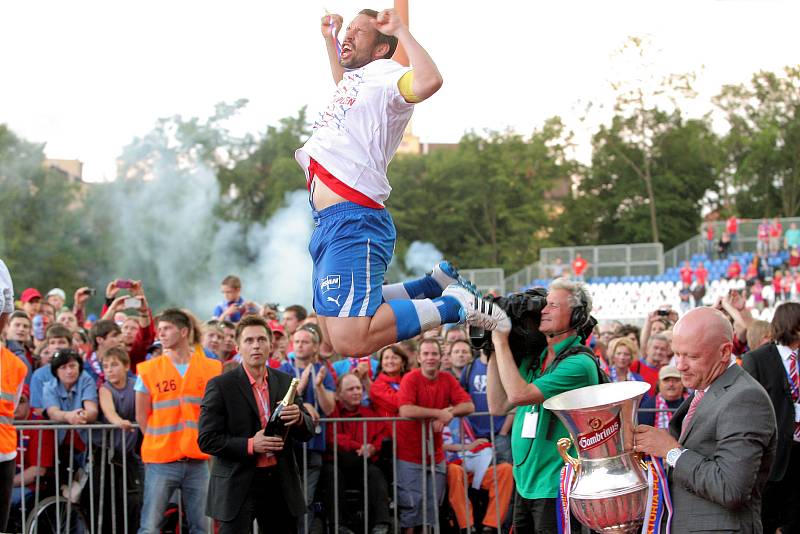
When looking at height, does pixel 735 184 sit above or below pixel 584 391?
above

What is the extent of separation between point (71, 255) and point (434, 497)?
22.2 meters

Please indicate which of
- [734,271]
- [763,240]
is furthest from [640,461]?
[763,240]

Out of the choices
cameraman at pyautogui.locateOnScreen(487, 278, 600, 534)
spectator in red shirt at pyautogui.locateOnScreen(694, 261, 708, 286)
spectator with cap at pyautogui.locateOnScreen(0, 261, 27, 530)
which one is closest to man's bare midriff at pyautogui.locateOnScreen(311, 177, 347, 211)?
cameraman at pyautogui.locateOnScreen(487, 278, 600, 534)

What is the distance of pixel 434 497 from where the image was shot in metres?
7.47

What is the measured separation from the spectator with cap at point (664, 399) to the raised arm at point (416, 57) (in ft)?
12.9

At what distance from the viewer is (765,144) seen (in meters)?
46.3

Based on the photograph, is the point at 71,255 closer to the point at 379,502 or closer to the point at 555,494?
the point at 379,502

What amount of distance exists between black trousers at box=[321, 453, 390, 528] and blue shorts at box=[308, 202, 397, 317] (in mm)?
3017

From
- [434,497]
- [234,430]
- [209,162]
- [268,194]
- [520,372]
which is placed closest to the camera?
[520,372]

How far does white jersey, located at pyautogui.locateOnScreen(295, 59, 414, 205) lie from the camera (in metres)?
5.00

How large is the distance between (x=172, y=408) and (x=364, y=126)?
3047 mm

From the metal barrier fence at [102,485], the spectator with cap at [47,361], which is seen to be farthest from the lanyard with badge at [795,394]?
the spectator with cap at [47,361]

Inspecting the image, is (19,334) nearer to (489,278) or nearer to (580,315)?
(580,315)

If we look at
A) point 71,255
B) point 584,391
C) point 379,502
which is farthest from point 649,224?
point 584,391
